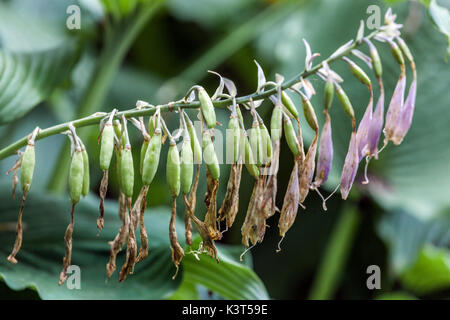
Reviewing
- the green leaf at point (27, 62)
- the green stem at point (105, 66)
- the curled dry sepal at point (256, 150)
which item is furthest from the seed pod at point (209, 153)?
the green stem at point (105, 66)

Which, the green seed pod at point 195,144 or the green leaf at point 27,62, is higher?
the green leaf at point 27,62

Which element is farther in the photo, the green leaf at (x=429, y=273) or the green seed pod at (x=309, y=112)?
the green leaf at (x=429, y=273)

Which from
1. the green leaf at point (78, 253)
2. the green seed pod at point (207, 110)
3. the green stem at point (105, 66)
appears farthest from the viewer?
the green stem at point (105, 66)

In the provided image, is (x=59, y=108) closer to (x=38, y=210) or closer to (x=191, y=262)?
(x=38, y=210)

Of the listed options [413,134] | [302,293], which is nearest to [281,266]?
[302,293]

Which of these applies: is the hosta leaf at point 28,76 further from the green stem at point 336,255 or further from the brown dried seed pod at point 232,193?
the green stem at point 336,255

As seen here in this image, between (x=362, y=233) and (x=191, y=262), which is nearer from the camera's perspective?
(x=191, y=262)

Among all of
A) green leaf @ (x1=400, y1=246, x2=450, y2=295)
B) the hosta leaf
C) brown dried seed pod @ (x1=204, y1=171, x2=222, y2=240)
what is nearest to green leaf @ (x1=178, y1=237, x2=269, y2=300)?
brown dried seed pod @ (x1=204, y1=171, x2=222, y2=240)
